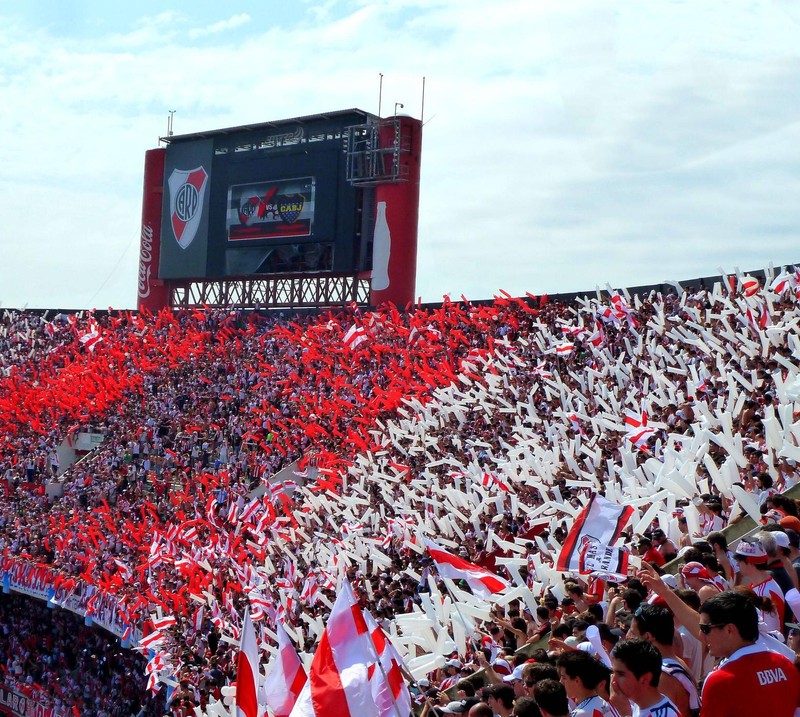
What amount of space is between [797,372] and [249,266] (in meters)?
20.1

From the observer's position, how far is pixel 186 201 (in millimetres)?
31500

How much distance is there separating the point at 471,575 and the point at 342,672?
15.0ft

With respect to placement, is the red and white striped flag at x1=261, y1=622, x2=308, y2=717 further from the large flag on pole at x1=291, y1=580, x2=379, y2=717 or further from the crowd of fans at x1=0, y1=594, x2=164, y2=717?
the crowd of fans at x1=0, y1=594, x2=164, y2=717

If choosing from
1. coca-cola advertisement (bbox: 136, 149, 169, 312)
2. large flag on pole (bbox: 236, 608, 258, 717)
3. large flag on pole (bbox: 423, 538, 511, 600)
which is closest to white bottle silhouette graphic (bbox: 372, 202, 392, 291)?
coca-cola advertisement (bbox: 136, 149, 169, 312)

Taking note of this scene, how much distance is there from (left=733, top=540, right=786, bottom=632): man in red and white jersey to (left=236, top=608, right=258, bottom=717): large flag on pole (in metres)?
3.91

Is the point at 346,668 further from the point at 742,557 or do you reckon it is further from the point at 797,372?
the point at 797,372

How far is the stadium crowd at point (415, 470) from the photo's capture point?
6523 mm

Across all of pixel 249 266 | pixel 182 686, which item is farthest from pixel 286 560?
pixel 249 266

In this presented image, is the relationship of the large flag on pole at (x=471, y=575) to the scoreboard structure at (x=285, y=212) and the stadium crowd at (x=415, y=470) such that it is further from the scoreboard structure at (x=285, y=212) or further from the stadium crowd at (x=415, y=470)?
the scoreboard structure at (x=285, y=212)

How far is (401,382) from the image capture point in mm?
22375

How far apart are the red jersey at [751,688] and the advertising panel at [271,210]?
25.2 meters

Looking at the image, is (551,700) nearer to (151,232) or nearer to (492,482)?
(492,482)

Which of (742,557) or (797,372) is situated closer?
(742,557)

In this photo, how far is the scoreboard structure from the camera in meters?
27.2
